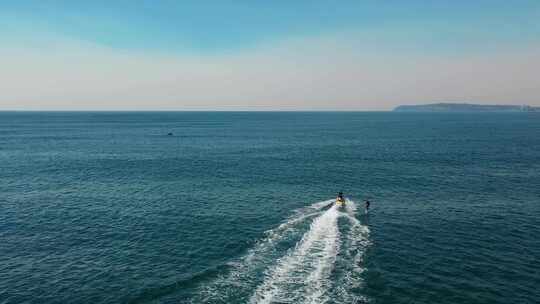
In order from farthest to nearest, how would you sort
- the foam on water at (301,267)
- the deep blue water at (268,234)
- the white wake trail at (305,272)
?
1. the deep blue water at (268,234)
2. the foam on water at (301,267)
3. the white wake trail at (305,272)

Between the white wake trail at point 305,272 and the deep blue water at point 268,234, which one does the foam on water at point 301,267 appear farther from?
the deep blue water at point 268,234

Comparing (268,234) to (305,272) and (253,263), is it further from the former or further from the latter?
(305,272)

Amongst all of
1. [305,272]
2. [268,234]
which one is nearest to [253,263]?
[305,272]

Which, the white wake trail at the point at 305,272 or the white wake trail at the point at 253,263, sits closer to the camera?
the white wake trail at the point at 305,272

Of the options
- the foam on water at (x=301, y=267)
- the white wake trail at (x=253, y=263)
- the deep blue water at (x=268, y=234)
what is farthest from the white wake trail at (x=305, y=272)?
the white wake trail at (x=253, y=263)

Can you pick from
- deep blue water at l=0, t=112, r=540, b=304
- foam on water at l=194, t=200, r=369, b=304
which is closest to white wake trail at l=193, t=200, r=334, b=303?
foam on water at l=194, t=200, r=369, b=304

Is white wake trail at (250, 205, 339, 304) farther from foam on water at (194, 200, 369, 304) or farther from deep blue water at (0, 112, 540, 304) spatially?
deep blue water at (0, 112, 540, 304)
